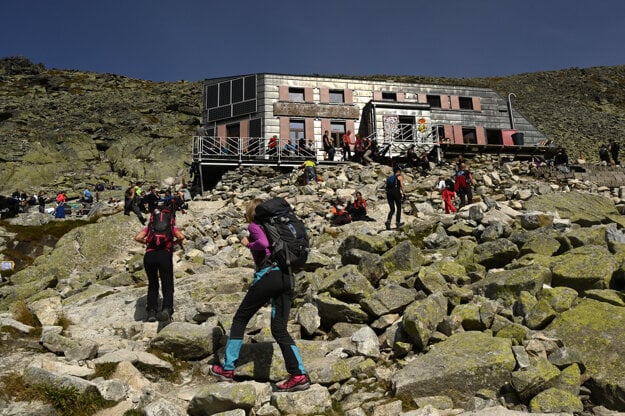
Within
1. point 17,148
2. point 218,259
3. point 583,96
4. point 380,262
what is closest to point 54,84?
point 17,148

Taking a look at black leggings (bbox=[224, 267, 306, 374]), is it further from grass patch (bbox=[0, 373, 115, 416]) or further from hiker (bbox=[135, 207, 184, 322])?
hiker (bbox=[135, 207, 184, 322])

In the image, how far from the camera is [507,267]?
29.0 ft

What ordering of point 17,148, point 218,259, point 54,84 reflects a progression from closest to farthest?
point 218,259, point 17,148, point 54,84

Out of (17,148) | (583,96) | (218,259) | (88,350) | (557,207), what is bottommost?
(88,350)

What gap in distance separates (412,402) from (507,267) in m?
4.83

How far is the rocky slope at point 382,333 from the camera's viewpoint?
491cm

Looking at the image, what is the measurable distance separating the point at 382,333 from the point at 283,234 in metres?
2.60

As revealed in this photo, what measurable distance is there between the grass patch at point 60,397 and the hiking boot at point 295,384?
1.92 m

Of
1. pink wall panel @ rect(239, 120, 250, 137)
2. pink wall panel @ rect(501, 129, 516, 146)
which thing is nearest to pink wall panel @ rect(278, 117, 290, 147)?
pink wall panel @ rect(239, 120, 250, 137)

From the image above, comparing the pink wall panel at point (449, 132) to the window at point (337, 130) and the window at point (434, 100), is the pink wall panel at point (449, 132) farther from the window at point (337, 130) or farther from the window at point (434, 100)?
the window at point (337, 130)

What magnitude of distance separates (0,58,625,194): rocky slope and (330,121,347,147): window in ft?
62.5

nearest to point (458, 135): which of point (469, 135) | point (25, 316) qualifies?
point (469, 135)

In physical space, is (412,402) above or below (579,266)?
below

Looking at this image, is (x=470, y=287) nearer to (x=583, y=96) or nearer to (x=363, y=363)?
(x=363, y=363)
